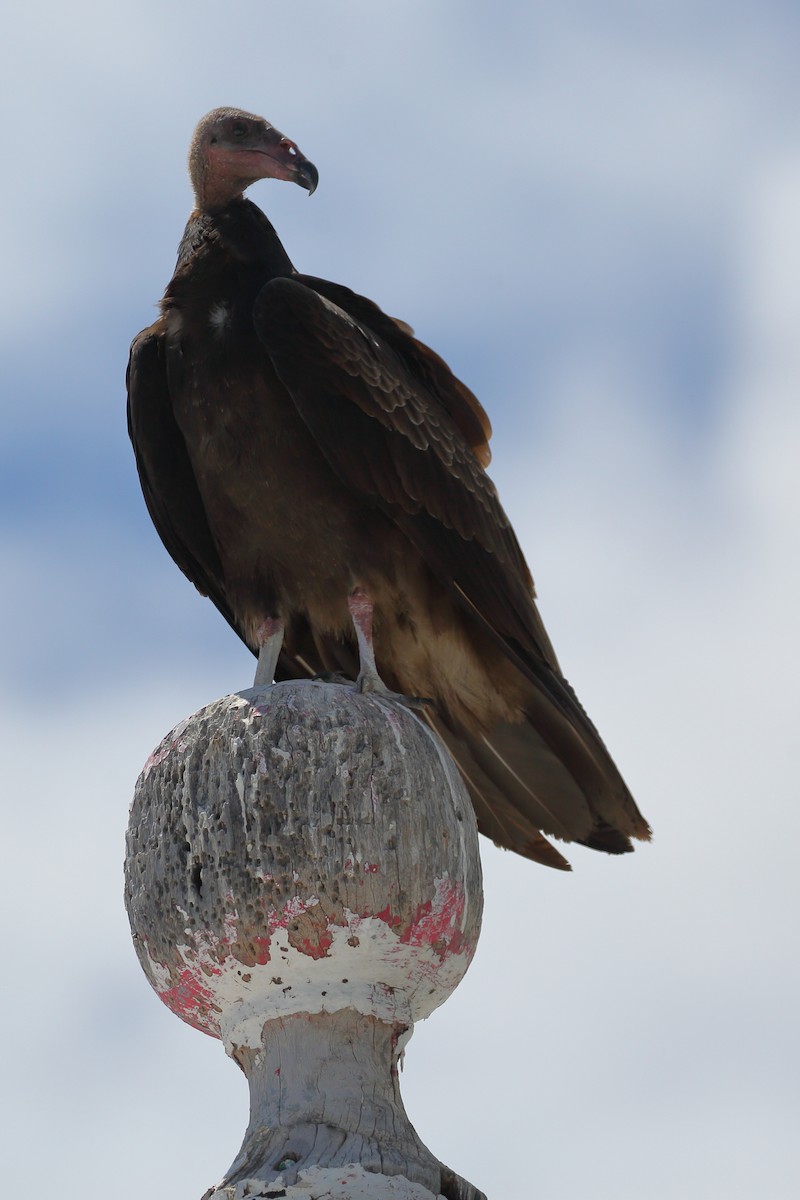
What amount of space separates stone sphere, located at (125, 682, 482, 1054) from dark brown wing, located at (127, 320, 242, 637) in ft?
6.76

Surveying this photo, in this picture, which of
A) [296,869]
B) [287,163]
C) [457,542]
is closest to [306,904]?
[296,869]

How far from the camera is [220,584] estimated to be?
637cm

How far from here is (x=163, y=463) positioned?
6164 millimetres

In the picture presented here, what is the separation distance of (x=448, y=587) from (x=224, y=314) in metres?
1.24

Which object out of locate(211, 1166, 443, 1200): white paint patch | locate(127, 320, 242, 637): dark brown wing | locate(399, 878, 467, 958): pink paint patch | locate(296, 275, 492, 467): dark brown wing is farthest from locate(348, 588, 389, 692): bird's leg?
locate(211, 1166, 443, 1200): white paint patch

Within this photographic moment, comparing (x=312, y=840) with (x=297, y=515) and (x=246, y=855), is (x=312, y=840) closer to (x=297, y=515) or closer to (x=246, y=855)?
(x=246, y=855)

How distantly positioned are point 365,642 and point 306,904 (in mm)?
1766

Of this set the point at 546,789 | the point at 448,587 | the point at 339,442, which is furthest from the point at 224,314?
the point at 546,789

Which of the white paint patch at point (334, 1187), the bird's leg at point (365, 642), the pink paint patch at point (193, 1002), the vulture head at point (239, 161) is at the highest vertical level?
the vulture head at point (239, 161)

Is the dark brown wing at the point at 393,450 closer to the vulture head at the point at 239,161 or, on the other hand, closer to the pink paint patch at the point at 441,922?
the vulture head at the point at 239,161

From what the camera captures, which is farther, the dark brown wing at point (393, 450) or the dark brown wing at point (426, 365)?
the dark brown wing at point (426, 365)

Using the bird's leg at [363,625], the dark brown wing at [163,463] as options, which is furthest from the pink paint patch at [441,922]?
the dark brown wing at [163,463]

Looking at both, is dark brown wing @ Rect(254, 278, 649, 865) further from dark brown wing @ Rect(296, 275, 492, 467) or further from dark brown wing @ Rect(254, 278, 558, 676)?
dark brown wing @ Rect(296, 275, 492, 467)

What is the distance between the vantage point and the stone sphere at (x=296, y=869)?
396 centimetres
